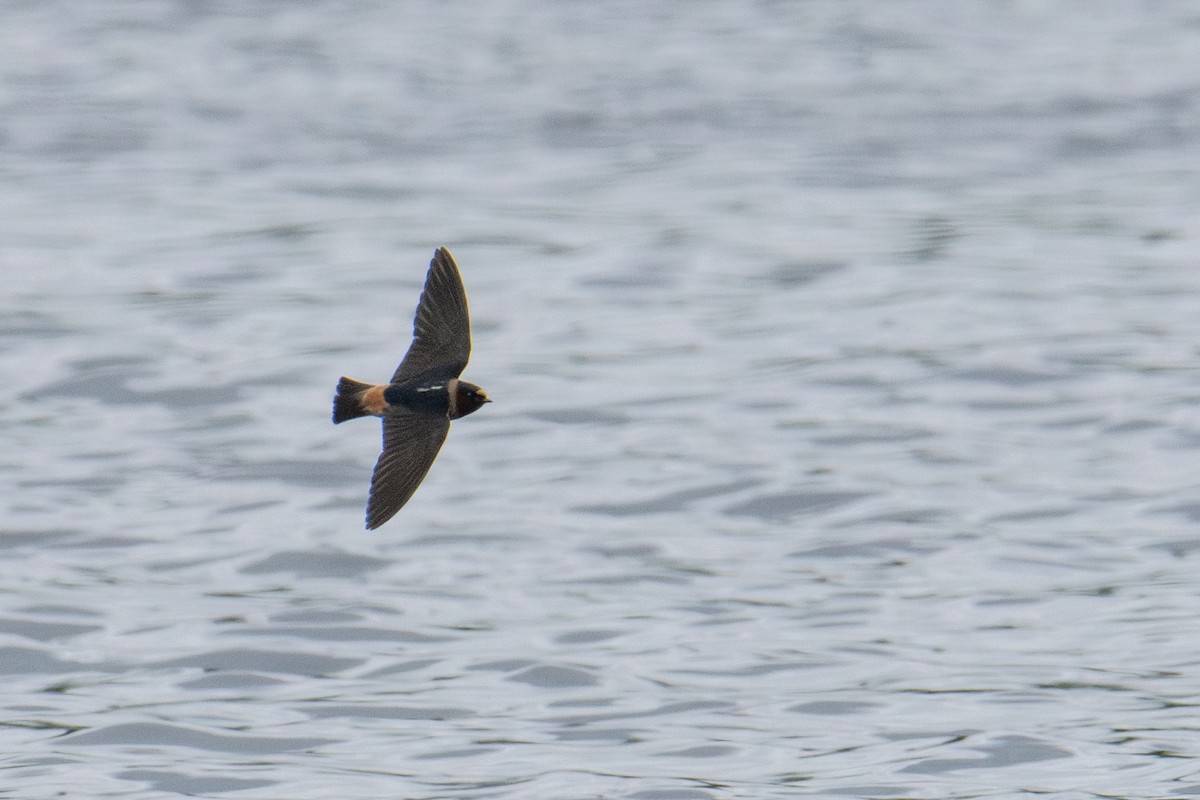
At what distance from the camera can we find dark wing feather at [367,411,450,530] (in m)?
5.36

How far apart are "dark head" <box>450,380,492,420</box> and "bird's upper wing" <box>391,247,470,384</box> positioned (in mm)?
265

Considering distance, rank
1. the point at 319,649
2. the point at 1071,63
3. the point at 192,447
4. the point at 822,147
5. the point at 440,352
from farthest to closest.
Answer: the point at 1071,63 < the point at 822,147 < the point at 192,447 < the point at 319,649 < the point at 440,352

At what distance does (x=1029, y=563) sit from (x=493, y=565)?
6.82 ft

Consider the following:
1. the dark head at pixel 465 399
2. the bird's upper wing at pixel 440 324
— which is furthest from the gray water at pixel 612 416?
the dark head at pixel 465 399

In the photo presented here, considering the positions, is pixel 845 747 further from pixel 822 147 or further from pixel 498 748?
pixel 822 147

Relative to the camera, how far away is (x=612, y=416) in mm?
11508

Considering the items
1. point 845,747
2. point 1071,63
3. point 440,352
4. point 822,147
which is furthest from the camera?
point 1071,63

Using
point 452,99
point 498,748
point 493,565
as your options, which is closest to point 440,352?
point 498,748

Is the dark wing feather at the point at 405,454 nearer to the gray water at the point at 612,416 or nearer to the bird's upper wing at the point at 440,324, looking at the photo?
the bird's upper wing at the point at 440,324

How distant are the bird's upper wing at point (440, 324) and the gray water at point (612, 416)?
177 centimetres

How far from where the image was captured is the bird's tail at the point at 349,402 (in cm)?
550

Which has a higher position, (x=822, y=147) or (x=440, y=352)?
(x=440, y=352)

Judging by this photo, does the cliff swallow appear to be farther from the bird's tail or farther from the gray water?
the gray water

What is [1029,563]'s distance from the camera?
9.35 metres
